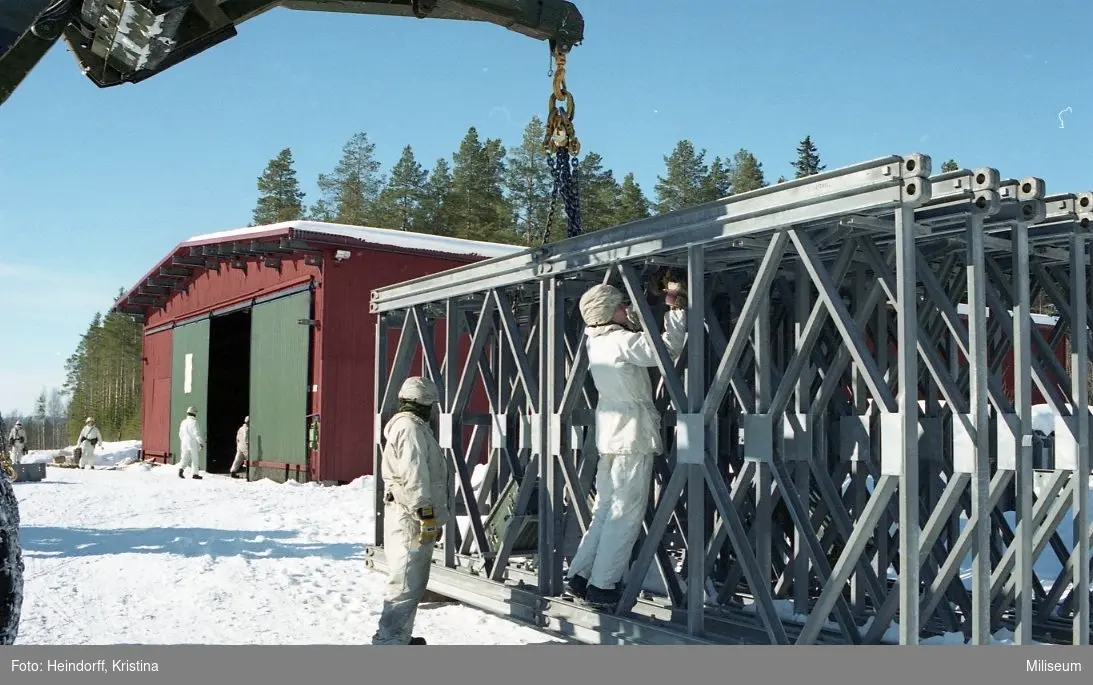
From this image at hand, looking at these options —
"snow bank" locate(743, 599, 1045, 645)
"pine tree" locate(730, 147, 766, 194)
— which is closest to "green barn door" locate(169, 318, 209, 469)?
"snow bank" locate(743, 599, 1045, 645)

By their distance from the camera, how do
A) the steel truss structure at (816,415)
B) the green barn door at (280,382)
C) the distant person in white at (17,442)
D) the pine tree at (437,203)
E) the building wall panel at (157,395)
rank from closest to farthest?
the steel truss structure at (816,415), the green barn door at (280,382), the distant person in white at (17,442), the building wall panel at (157,395), the pine tree at (437,203)

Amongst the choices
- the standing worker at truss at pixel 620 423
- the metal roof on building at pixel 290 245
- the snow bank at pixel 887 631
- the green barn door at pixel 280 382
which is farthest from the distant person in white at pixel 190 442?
the standing worker at truss at pixel 620 423

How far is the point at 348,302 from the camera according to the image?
1958cm

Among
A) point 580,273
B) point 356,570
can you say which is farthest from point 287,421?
point 580,273

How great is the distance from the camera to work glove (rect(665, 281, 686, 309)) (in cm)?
668

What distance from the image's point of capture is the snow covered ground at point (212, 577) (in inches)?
290

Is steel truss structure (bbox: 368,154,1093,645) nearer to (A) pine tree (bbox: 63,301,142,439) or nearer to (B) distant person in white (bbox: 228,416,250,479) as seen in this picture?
(B) distant person in white (bbox: 228,416,250,479)

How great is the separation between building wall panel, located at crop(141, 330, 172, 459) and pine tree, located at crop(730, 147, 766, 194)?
3290 centimetres

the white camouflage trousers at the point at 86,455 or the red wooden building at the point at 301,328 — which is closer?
the red wooden building at the point at 301,328

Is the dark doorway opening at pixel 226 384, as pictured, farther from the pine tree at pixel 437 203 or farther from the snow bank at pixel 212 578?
the pine tree at pixel 437 203

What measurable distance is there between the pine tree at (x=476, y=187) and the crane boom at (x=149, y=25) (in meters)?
44.8

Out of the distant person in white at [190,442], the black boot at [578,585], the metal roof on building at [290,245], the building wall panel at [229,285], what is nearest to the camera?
the black boot at [578,585]

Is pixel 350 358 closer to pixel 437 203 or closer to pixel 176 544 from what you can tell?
pixel 176 544

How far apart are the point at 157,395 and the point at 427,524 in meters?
27.6
